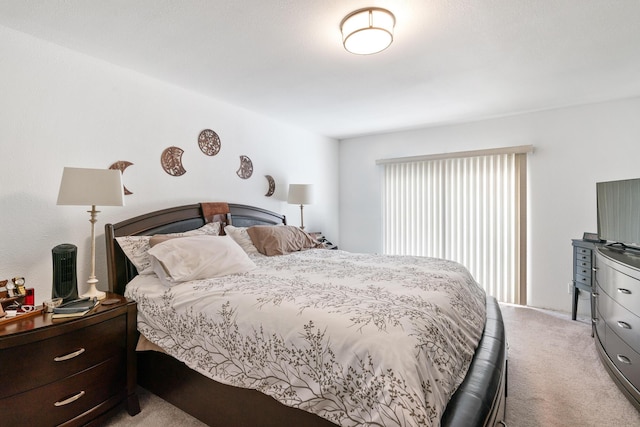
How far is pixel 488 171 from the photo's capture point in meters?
3.96

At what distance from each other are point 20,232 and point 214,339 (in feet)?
4.95

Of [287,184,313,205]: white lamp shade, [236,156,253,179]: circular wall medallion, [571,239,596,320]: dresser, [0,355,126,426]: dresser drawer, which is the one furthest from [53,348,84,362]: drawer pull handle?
[571,239,596,320]: dresser

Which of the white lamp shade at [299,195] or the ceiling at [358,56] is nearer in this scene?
the ceiling at [358,56]

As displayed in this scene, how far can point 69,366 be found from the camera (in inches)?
62.0

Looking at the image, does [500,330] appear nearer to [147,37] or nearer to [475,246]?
[475,246]

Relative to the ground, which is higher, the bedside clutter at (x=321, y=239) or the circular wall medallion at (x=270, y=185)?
the circular wall medallion at (x=270, y=185)

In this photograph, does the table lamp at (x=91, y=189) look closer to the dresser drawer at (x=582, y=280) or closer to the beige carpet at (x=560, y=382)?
the beige carpet at (x=560, y=382)

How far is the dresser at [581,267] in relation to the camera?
9.99 ft

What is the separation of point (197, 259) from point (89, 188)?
0.77 metres

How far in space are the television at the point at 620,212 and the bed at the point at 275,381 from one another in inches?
47.1

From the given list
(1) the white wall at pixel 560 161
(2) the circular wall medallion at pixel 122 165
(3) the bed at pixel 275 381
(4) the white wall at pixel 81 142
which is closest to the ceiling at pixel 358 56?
(4) the white wall at pixel 81 142

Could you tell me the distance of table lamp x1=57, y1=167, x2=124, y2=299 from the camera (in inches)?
70.7

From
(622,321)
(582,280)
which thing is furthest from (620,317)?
(582,280)

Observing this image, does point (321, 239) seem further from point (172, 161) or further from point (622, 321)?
point (622, 321)
